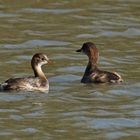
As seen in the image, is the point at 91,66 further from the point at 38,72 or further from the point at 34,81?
the point at 34,81

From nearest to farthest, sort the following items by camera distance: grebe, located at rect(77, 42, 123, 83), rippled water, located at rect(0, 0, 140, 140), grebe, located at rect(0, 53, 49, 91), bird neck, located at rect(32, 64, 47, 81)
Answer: rippled water, located at rect(0, 0, 140, 140), grebe, located at rect(0, 53, 49, 91), bird neck, located at rect(32, 64, 47, 81), grebe, located at rect(77, 42, 123, 83)

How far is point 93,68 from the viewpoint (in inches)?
780

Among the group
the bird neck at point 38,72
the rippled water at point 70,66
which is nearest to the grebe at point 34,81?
the bird neck at point 38,72

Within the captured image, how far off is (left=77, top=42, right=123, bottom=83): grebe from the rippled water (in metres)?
0.16

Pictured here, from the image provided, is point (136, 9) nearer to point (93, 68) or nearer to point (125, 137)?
point (93, 68)

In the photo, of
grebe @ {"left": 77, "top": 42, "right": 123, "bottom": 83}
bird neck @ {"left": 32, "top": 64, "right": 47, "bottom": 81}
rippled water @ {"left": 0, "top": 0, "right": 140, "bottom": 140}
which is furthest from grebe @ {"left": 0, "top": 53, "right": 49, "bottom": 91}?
grebe @ {"left": 77, "top": 42, "right": 123, "bottom": 83}

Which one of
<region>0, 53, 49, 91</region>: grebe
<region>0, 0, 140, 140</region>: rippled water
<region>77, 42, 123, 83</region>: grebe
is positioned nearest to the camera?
<region>0, 0, 140, 140</region>: rippled water

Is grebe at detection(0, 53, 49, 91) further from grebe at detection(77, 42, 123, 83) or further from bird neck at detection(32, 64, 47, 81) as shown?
grebe at detection(77, 42, 123, 83)

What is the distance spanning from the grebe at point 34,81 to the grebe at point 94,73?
773 mm

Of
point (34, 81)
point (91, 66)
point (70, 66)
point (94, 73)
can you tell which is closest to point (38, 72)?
point (34, 81)

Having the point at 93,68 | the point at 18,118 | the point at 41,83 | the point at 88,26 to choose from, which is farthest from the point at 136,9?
the point at 18,118

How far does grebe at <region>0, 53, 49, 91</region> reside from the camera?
59.5 feet

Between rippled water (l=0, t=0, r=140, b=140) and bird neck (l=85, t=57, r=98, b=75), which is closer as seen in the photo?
rippled water (l=0, t=0, r=140, b=140)

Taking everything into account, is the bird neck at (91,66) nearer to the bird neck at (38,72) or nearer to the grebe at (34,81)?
the grebe at (34,81)
